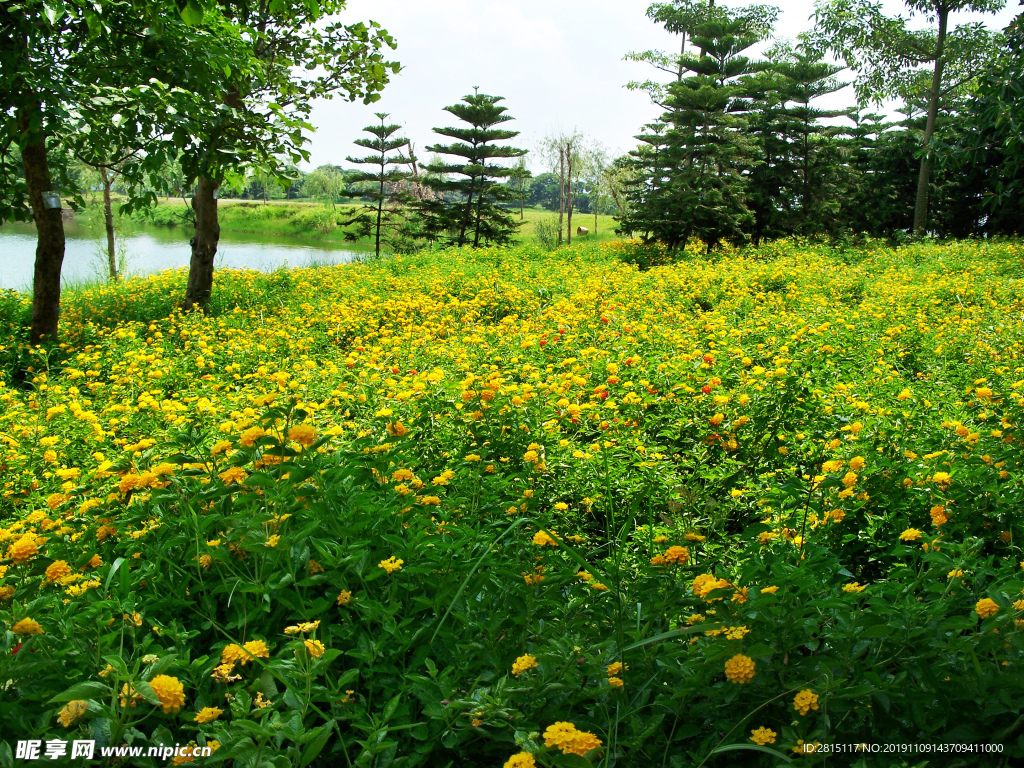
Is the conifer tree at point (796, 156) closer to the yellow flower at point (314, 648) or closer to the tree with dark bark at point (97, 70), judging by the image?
the tree with dark bark at point (97, 70)

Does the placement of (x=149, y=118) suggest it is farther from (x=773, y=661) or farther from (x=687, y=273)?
(x=687, y=273)

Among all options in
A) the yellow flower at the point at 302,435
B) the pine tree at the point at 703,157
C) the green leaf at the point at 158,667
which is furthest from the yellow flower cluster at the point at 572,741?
the pine tree at the point at 703,157

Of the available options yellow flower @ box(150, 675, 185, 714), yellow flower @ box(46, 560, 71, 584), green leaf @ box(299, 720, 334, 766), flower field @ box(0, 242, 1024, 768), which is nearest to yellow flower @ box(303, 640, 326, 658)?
flower field @ box(0, 242, 1024, 768)

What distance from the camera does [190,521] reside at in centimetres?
156

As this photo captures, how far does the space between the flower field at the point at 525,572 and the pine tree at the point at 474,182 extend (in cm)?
1544

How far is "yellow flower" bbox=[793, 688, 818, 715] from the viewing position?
1086mm

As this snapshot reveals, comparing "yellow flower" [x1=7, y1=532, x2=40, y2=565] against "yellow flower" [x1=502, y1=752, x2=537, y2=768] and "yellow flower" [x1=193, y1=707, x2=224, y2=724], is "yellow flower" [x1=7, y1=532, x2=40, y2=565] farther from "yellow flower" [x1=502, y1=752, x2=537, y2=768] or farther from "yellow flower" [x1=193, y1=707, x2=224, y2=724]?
"yellow flower" [x1=502, y1=752, x2=537, y2=768]

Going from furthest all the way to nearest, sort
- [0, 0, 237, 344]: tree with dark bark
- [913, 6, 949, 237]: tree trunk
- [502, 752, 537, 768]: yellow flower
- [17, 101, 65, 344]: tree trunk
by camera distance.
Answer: [913, 6, 949, 237]: tree trunk, [17, 101, 65, 344]: tree trunk, [0, 0, 237, 344]: tree with dark bark, [502, 752, 537, 768]: yellow flower

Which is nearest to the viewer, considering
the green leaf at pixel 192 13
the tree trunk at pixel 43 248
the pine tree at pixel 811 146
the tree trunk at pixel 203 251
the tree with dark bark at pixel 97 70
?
the green leaf at pixel 192 13

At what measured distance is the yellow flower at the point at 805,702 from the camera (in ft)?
3.56

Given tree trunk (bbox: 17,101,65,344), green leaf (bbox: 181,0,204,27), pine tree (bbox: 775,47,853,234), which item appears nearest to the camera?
green leaf (bbox: 181,0,204,27)

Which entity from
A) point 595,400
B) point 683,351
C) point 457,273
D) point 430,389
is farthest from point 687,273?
point 430,389

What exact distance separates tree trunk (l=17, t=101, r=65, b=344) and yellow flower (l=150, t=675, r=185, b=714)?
6.29 meters

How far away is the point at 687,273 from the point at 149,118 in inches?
279
